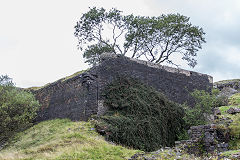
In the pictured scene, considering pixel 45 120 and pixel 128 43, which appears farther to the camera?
pixel 128 43

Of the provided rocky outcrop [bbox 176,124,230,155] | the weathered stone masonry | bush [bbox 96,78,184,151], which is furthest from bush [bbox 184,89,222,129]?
rocky outcrop [bbox 176,124,230,155]

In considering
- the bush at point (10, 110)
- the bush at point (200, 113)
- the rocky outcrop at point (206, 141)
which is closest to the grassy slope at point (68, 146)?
the bush at point (10, 110)

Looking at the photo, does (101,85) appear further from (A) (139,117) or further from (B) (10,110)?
(B) (10,110)

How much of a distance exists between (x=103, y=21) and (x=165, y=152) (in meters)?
18.4

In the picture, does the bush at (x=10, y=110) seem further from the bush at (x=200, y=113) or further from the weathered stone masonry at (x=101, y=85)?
the bush at (x=200, y=113)

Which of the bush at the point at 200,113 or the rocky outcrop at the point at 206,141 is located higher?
the bush at the point at 200,113

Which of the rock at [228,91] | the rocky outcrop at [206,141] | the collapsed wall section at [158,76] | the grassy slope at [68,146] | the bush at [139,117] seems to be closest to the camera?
the grassy slope at [68,146]

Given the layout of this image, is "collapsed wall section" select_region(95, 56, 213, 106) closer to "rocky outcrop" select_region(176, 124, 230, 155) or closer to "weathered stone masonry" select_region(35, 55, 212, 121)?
"weathered stone masonry" select_region(35, 55, 212, 121)

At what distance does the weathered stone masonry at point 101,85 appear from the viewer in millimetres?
15102

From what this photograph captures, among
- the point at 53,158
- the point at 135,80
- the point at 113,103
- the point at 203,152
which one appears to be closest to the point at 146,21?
the point at 135,80

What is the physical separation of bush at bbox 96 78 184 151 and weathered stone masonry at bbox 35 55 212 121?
64 centimetres

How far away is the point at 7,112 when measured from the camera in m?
15.1

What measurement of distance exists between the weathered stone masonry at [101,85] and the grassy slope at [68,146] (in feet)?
4.47

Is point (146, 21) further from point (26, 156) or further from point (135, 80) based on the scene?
point (26, 156)
